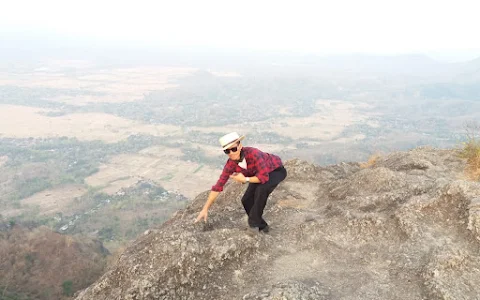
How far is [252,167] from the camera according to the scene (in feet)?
27.4

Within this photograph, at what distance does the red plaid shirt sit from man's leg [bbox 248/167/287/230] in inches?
9.2

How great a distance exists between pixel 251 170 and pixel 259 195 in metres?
0.75

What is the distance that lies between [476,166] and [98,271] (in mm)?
33369

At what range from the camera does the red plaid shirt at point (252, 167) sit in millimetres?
8216

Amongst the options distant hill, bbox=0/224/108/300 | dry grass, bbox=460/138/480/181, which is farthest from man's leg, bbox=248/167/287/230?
distant hill, bbox=0/224/108/300

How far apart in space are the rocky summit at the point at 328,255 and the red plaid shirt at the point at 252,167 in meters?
1.60

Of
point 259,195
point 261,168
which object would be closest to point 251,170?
point 261,168

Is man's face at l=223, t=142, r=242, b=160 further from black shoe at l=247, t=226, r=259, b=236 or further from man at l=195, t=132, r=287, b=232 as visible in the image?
black shoe at l=247, t=226, r=259, b=236

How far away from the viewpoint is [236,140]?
787 cm

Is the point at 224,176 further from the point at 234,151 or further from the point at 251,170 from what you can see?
the point at 234,151

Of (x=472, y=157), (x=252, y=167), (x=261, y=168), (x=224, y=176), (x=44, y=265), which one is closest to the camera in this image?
(x=261, y=168)

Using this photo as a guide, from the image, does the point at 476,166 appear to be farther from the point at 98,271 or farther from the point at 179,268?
the point at 98,271

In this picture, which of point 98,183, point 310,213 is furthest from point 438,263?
point 98,183

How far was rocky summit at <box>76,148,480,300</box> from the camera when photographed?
753 cm
